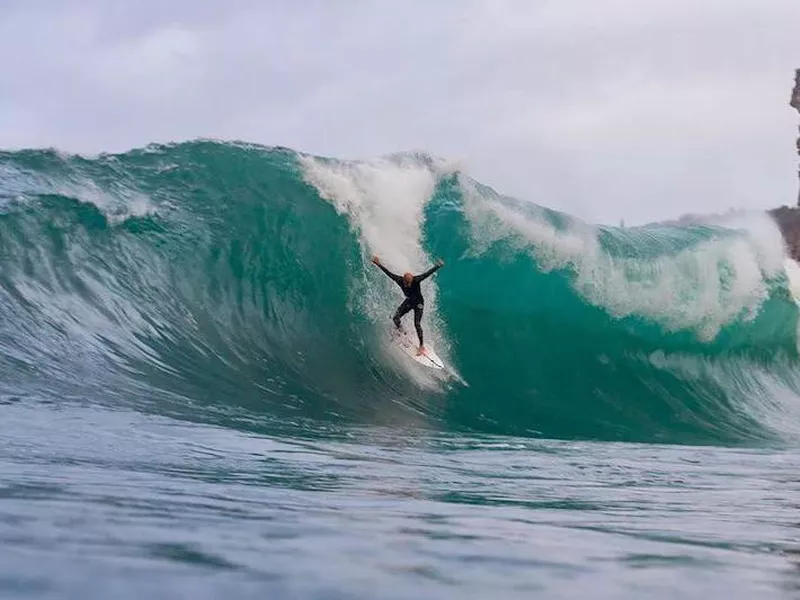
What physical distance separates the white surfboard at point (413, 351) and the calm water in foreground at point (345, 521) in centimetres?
596

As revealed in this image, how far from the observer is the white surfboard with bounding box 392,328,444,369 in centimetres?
1455

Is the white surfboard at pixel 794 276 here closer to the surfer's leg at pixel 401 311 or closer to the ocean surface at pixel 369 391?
the ocean surface at pixel 369 391

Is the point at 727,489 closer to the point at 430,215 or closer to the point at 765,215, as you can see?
the point at 430,215

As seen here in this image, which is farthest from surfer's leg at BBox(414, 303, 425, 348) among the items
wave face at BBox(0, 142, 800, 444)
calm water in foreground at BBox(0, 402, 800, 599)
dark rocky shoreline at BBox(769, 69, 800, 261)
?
dark rocky shoreline at BBox(769, 69, 800, 261)

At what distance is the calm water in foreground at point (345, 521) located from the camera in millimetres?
3424

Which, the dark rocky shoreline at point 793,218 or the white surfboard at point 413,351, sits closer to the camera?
the white surfboard at point 413,351

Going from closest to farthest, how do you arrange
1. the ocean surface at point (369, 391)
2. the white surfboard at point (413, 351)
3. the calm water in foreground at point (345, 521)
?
the calm water in foreground at point (345, 521) → the ocean surface at point (369, 391) → the white surfboard at point (413, 351)

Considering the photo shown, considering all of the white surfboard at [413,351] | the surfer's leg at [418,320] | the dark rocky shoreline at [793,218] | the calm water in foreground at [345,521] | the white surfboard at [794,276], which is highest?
the dark rocky shoreline at [793,218]

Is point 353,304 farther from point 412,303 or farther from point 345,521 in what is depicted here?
point 345,521

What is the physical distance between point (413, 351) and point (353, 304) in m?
1.25

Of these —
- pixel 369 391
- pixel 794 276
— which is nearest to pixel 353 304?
pixel 369 391

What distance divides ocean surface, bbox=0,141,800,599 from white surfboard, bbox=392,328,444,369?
0.64 feet

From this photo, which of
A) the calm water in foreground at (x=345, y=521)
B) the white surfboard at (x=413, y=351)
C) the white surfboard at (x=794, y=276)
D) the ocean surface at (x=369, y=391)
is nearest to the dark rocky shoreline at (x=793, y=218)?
the white surfboard at (x=794, y=276)

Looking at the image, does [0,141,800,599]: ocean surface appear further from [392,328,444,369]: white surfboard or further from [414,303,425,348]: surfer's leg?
[414,303,425,348]: surfer's leg
